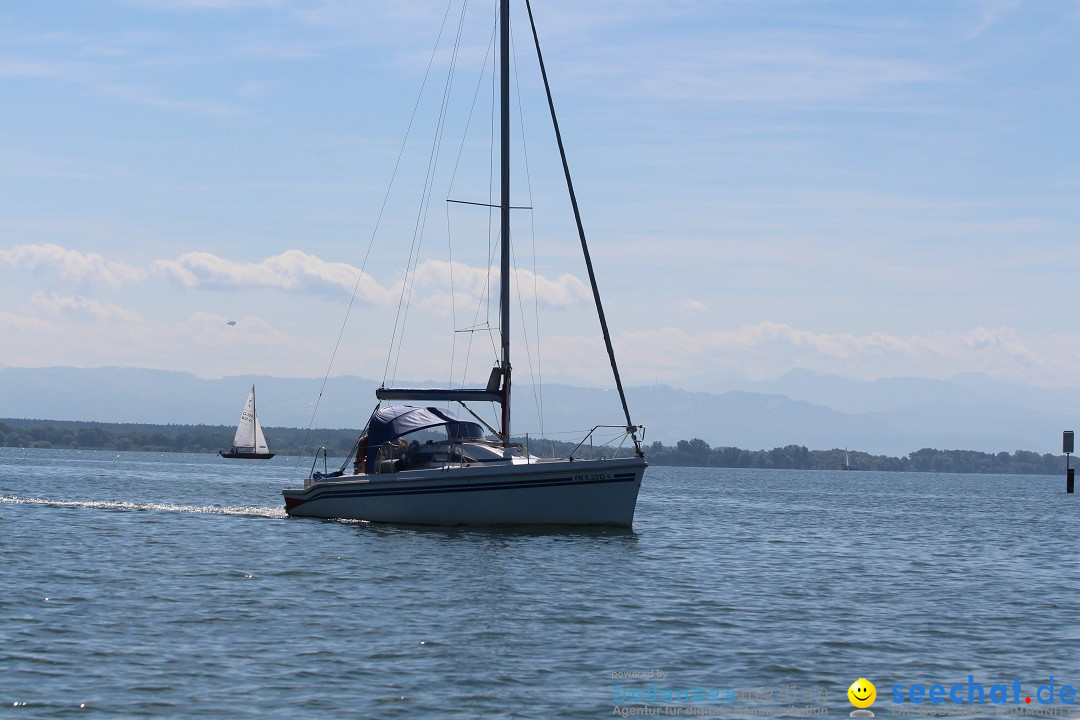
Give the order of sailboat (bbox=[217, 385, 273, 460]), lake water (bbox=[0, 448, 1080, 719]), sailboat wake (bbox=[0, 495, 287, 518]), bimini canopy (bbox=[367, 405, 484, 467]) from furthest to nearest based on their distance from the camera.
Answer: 1. sailboat (bbox=[217, 385, 273, 460])
2. sailboat wake (bbox=[0, 495, 287, 518])
3. bimini canopy (bbox=[367, 405, 484, 467])
4. lake water (bbox=[0, 448, 1080, 719])

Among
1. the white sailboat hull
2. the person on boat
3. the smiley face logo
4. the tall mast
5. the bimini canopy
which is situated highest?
Answer: the tall mast

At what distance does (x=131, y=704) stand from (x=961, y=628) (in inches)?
560

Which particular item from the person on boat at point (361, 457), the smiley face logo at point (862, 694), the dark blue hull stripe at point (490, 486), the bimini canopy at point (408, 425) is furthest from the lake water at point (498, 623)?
the bimini canopy at point (408, 425)

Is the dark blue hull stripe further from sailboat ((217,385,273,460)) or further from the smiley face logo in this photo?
sailboat ((217,385,273,460))

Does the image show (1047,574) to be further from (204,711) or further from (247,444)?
(247,444)

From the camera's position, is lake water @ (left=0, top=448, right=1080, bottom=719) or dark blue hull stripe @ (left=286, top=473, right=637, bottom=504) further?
dark blue hull stripe @ (left=286, top=473, right=637, bottom=504)

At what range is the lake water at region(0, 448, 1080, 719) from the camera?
15.5 m

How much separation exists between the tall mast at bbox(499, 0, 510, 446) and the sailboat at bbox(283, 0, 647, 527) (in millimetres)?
31

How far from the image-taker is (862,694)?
52.2 ft

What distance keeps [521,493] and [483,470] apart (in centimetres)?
124

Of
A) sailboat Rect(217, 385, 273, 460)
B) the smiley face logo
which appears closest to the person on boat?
the smiley face logo

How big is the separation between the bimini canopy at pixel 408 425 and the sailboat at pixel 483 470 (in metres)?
0.03

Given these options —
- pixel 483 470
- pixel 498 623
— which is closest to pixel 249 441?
pixel 483 470

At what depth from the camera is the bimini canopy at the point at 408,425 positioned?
37.6 meters
